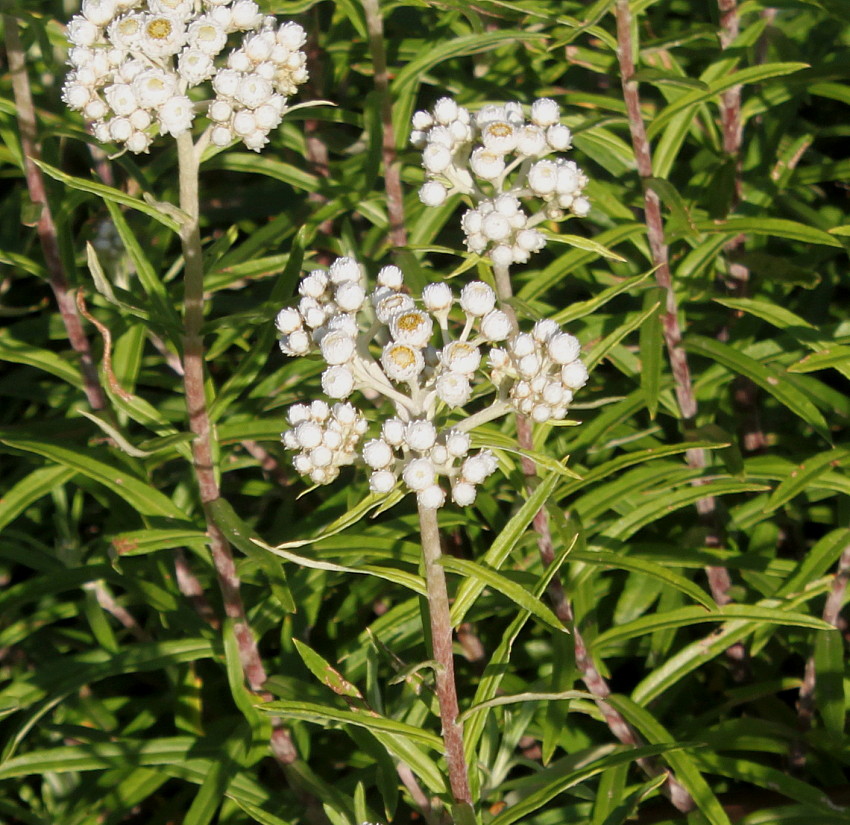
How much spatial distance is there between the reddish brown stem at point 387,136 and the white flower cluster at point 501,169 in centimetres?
65

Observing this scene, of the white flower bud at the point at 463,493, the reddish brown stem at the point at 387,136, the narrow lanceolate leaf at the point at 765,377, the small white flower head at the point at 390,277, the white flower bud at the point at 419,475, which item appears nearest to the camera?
the white flower bud at the point at 419,475

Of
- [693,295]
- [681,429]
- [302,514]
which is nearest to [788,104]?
[693,295]

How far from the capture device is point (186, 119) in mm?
2186

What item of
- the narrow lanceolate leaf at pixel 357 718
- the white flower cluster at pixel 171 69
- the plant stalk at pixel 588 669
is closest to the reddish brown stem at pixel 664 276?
the plant stalk at pixel 588 669

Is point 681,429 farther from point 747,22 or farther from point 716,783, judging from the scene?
point 747,22

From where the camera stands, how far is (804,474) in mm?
2898

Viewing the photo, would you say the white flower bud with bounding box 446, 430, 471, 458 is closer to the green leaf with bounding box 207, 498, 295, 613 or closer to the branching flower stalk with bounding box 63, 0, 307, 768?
the green leaf with bounding box 207, 498, 295, 613

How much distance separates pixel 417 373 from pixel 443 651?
0.58 metres

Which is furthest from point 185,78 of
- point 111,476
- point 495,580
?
point 495,580

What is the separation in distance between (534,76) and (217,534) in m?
2.20

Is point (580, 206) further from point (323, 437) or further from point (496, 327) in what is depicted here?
point (323, 437)

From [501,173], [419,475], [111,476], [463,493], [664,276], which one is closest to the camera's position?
[419,475]

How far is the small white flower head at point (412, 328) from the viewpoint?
188cm

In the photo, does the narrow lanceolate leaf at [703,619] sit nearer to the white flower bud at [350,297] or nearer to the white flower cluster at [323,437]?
the white flower cluster at [323,437]
